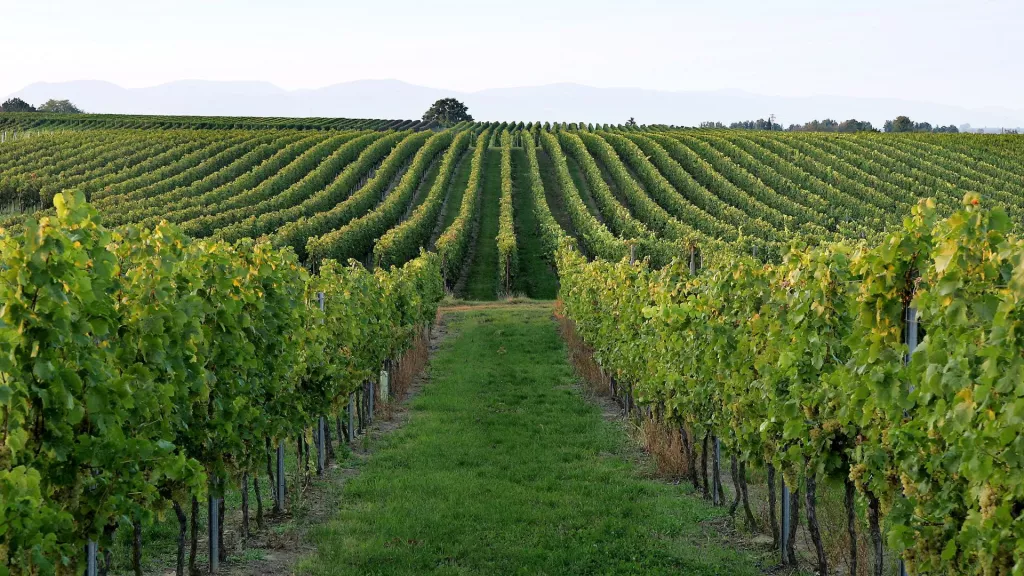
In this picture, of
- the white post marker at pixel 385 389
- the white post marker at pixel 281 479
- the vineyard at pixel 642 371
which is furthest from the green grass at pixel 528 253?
the white post marker at pixel 281 479

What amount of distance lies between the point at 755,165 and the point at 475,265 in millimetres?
26370

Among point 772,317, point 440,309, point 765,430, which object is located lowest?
point 440,309

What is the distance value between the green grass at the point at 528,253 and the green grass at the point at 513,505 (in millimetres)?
24816

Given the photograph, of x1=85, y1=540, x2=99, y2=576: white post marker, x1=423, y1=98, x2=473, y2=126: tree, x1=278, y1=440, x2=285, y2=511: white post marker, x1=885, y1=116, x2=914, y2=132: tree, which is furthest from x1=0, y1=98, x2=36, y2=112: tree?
x1=85, y1=540, x2=99, y2=576: white post marker

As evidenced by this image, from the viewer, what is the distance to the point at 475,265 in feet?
146

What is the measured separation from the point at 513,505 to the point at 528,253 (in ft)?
126

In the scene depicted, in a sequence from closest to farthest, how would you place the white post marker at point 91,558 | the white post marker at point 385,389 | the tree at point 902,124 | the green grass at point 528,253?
1. the white post marker at point 91,558
2. the white post marker at point 385,389
3. the green grass at point 528,253
4. the tree at point 902,124

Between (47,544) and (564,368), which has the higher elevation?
(47,544)

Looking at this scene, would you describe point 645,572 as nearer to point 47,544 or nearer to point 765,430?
point 765,430

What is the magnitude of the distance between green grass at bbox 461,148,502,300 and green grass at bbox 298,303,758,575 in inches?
941

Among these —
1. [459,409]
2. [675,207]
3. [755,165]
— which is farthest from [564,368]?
[755,165]

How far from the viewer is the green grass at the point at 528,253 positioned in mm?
40875

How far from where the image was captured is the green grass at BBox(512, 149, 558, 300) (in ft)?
134

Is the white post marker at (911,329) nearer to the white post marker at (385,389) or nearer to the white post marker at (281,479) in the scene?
the white post marker at (281,479)
